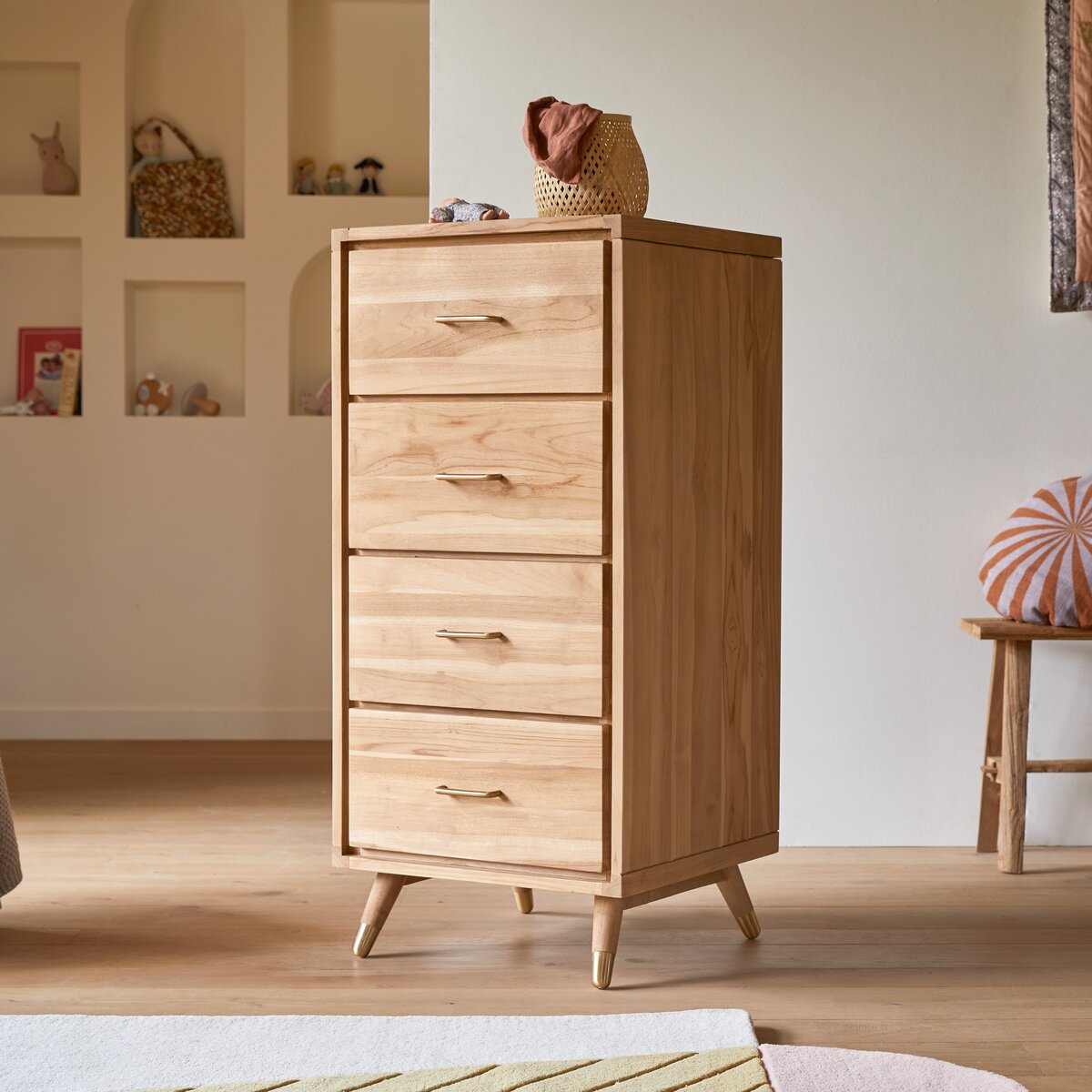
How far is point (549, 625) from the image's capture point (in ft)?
6.31

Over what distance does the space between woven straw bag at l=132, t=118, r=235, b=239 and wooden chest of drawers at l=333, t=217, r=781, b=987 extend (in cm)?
216

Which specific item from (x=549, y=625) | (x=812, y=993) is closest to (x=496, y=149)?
(x=549, y=625)

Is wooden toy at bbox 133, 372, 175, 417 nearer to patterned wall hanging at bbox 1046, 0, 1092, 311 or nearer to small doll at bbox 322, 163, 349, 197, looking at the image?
small doll at bbox 322, 163, 349, 197

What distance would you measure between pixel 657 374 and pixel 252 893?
1114 mm

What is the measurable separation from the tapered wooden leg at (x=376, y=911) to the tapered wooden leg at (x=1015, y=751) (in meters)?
1.10

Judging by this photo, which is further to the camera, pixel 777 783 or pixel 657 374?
pixel 777 783

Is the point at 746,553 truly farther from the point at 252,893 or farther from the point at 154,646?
the point at 154,646

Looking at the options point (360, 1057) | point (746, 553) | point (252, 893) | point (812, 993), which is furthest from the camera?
point (252, 893)

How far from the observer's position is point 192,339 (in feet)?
13.5

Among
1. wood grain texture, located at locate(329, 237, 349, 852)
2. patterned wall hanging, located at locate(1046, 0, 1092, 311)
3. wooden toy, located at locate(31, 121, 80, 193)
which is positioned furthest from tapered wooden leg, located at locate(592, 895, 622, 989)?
wooden toy, located at locate(31, 121, 80, 193)

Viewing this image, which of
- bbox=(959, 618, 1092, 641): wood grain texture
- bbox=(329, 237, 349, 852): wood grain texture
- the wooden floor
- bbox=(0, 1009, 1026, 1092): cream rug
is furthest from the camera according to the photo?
bbox=(959, 618, 1092, 641): wood grain texture

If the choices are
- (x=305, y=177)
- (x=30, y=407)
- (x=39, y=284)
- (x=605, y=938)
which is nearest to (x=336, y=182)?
(x=305, y=177)

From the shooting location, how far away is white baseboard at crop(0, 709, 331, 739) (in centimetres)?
401

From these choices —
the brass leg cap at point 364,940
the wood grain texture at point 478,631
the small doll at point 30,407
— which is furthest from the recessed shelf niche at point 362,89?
the brass leg cap at point 364,940
